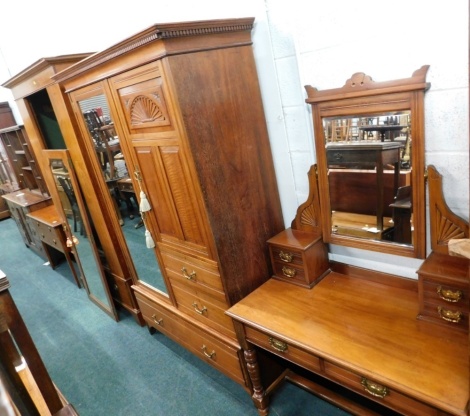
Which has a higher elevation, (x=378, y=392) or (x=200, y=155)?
(x=200, y=155)

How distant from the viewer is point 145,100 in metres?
1.52

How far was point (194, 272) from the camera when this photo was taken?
71.2 inches

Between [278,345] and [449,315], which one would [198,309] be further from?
[449,315]

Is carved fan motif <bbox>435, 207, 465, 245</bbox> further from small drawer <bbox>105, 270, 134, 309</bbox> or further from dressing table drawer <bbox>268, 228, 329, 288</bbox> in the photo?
small drawer <bbox>105, 270, 134, 309</bbox>

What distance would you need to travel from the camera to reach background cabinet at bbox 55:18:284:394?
1.39 metres

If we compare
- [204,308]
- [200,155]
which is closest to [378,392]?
[204,308]

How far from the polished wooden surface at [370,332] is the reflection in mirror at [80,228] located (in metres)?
1.54

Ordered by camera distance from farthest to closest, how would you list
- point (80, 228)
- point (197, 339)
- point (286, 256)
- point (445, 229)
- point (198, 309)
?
point (80, 228) < point (197, 339) < point (198, 309) < point (286, 256) < point (445, 229)

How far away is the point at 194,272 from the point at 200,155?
2.14 ft

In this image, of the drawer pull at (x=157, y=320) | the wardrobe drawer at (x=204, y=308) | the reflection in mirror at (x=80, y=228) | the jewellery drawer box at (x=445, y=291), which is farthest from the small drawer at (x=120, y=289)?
the jewellery drawer box at (x=445, y=291)

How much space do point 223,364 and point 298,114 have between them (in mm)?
1339

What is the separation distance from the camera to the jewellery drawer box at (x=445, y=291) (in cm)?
117

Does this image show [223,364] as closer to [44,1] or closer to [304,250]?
[304,250]

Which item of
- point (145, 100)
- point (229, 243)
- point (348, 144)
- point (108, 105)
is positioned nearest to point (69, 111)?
point (108, 105)
